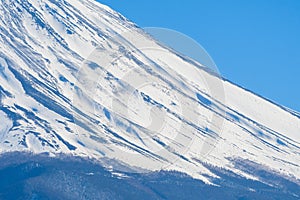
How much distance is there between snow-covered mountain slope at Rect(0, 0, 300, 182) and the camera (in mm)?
121375

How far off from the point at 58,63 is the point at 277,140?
29957 millimetres

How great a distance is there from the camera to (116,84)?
5300 inches

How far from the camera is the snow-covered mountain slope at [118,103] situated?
398ft

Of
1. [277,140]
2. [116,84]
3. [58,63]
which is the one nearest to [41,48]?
[58,63]

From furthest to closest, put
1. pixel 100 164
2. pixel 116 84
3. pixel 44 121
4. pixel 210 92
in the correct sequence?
pixel 210 92 → pixel 116 84 → pixel 44 121 → pixel 100 164

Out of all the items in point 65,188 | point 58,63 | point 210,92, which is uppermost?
point 210,92

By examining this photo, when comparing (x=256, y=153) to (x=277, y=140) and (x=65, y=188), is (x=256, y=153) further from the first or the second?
(x=65, y=188)

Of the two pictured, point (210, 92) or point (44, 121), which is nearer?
point (44, 121)

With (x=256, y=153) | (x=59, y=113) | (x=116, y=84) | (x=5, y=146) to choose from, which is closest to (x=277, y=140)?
(x=256, y=153)

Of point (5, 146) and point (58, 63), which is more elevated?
point (58, 63)

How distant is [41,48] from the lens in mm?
142125

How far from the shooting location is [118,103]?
13712 centimetres

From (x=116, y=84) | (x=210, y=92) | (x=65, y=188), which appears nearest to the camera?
(x=65, y=188)

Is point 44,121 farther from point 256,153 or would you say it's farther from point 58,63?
point 256,153
